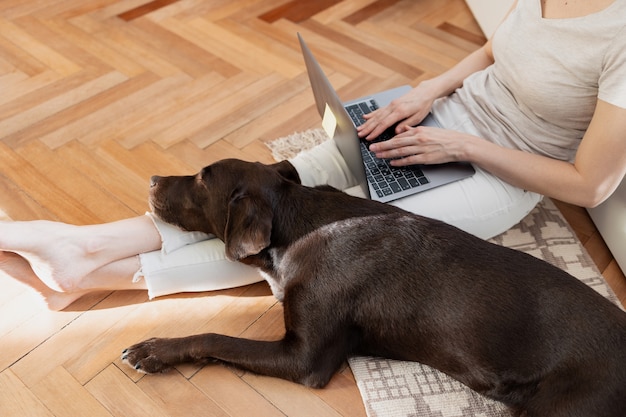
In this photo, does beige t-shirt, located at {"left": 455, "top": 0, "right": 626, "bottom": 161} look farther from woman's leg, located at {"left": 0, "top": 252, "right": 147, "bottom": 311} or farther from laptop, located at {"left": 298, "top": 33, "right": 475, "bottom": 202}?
woman's leg, located at {"left": 0, "top": 252, "right": 147, "bottom": 311}

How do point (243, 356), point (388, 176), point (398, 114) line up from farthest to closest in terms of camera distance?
point (398, 114) < point (388, 176) < point (243, 356)

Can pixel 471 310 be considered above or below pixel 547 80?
below

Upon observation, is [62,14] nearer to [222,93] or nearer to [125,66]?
[125,66]

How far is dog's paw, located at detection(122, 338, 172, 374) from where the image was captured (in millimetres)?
1811

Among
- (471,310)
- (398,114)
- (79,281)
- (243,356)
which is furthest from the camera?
(398,114)

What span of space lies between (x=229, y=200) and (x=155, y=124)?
1.09 metres

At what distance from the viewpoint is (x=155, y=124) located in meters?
2.73

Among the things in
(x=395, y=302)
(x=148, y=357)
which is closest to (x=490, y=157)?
(x=395, y=302)

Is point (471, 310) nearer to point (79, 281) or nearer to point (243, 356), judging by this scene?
point (243, 356)

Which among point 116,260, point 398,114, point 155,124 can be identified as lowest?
point 155,124

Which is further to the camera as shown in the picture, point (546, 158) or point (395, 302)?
point (546, 158)

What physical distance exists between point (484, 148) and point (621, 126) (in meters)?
0.40

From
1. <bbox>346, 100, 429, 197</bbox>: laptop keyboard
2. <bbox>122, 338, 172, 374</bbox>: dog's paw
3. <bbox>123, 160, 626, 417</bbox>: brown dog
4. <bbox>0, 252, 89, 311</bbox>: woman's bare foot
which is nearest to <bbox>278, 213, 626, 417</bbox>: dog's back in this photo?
<bbox>123, 160, 626, 417</bbox>: brown dog

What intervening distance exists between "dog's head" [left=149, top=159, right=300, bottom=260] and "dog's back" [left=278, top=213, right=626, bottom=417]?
0.14 metres
